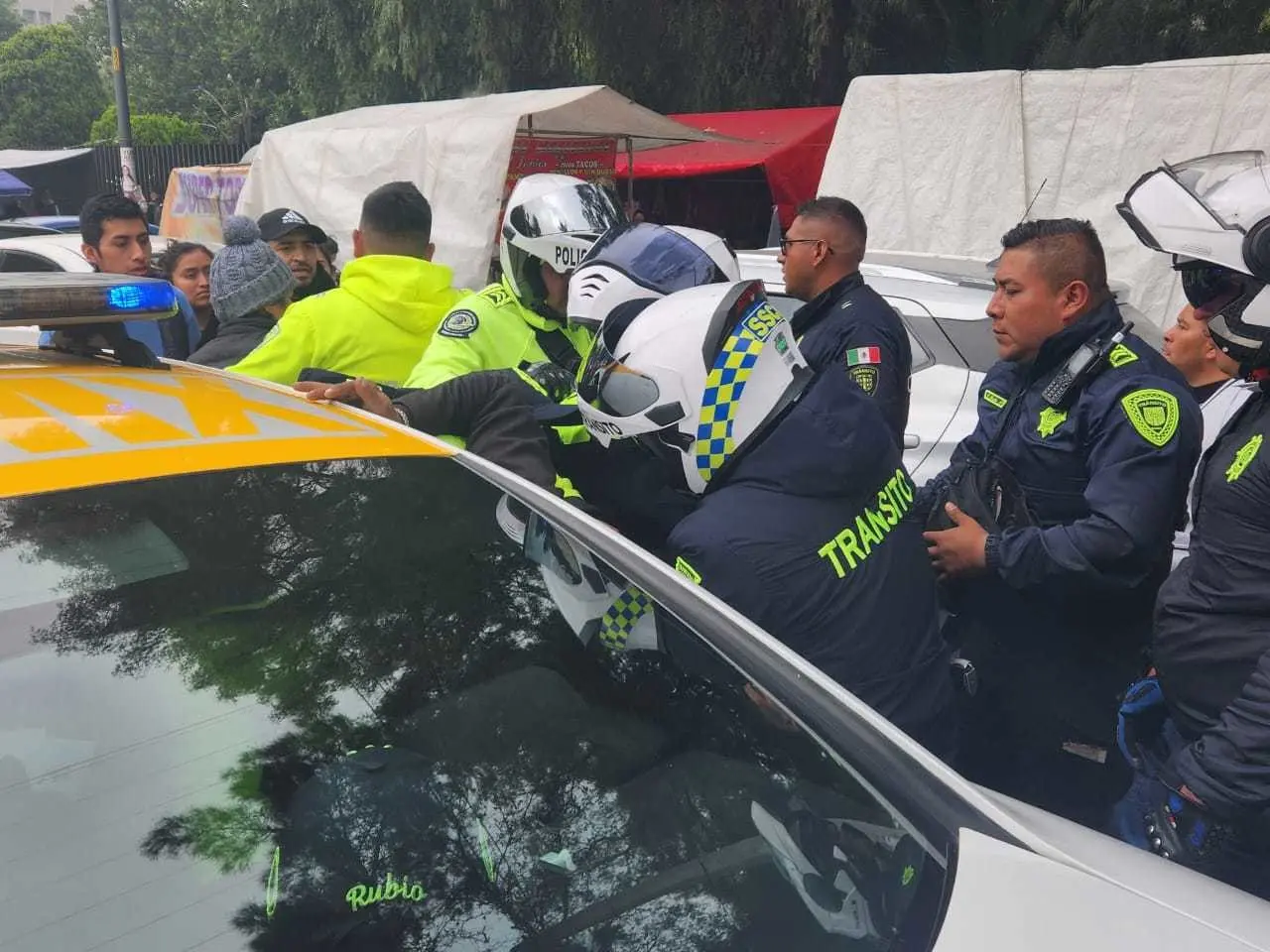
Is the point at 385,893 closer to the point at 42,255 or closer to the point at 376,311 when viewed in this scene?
the point at 376,311

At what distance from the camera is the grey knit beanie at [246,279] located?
3.54 m

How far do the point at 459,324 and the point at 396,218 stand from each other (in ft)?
2.18

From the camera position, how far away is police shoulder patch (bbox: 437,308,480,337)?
275 centimetres

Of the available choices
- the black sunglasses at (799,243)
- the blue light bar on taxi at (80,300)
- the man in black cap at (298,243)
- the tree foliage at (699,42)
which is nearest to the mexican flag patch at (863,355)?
the black sunglasses at (799,243)

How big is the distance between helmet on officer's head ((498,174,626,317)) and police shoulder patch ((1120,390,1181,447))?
135cm

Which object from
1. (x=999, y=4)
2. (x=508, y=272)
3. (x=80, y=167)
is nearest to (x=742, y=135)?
(x=999, y=4)

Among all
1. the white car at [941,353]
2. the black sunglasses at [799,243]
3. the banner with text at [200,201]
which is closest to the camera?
the black sunglasses at [799,243]

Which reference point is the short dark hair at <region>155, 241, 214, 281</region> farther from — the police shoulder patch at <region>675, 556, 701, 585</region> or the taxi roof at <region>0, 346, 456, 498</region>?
the police shoulder patch at <region>675, 556, 701, 585</region>

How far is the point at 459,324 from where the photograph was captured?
2.77 meters

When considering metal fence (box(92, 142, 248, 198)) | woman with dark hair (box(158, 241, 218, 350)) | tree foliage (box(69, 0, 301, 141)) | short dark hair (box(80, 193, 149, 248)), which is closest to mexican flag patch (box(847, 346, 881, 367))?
woman with dark hair (box(158, 241, 218, 350))

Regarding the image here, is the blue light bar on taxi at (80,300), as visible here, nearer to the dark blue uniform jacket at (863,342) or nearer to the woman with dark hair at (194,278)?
the dark blue uniform jacket at (863,342)

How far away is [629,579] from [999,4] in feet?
40.2

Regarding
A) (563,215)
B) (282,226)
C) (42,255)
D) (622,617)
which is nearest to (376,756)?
(622,617)

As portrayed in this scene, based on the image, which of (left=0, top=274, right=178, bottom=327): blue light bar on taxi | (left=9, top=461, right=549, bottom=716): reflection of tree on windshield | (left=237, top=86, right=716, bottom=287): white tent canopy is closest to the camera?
(left=9, top=461, right=549, bottom=716): reflection of tree on windshield
